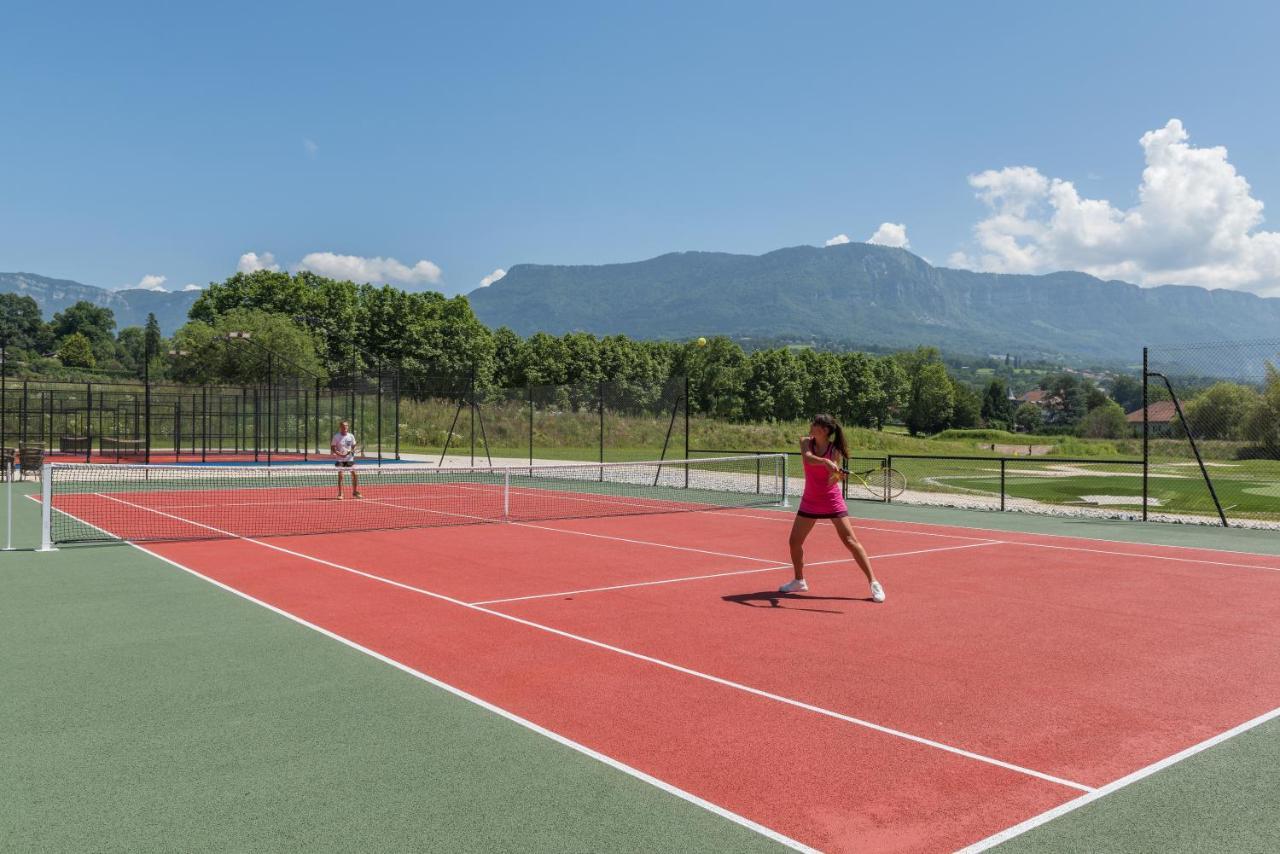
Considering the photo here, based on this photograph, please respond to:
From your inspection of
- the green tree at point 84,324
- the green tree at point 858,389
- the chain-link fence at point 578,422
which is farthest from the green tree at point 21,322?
the chain-link fence at point 578,422

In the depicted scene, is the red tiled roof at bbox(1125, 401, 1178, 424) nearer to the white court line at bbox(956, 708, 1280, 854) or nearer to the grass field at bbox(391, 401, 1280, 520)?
the grass field at bbox(391, 401, 1280, 520)

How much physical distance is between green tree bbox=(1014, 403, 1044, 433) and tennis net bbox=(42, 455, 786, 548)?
139 metres

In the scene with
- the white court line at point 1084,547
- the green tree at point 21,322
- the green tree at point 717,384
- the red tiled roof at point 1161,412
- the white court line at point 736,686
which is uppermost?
the green tree at point 21,322

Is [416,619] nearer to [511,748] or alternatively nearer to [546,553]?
[511,748]

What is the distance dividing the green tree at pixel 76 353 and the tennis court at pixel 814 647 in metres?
135

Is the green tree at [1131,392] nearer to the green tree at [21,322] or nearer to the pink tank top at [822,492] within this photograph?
the pink tank top at [822,492]

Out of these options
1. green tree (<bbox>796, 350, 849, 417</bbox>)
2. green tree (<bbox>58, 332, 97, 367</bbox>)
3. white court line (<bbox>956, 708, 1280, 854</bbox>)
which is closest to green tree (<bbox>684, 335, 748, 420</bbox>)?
green tree (<bbox>796, 350, 849, 417</bbox>)

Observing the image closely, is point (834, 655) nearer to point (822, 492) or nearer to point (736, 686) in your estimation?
point (736, 686)

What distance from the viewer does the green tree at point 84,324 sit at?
154 metres

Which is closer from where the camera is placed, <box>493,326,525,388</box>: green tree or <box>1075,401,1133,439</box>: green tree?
<box>1075,401,1133,439</box>: green tree

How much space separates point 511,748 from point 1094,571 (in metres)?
8.70

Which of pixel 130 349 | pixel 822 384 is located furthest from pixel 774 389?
pixel 130 349

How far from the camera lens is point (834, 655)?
704cm

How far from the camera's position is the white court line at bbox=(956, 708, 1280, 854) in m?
3.91
